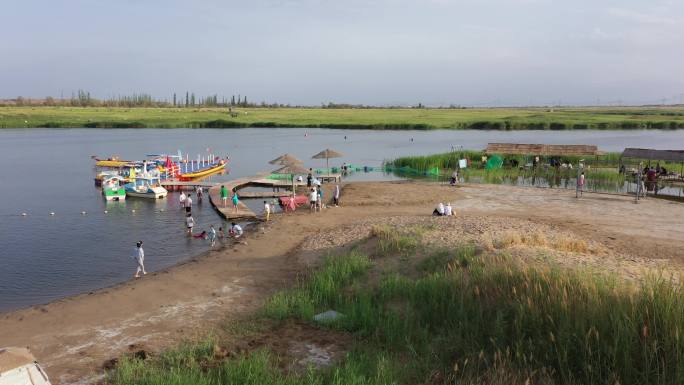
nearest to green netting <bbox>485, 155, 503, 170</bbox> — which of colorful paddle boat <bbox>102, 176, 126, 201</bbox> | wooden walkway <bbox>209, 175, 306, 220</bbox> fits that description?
wooden walkway <bbox>209, 175, 306, 220</bbox>

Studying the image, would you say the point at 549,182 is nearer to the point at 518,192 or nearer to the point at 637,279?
the point at 518,192

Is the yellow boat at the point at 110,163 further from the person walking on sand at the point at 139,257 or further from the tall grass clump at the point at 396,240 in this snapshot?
the tall grass clump at the point at 396,240

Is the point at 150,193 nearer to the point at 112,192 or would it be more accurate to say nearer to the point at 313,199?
the point at 112,192

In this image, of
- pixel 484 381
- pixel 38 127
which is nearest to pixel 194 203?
pixel 484 381

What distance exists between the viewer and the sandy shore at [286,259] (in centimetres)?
1077

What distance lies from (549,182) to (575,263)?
90.2 ft

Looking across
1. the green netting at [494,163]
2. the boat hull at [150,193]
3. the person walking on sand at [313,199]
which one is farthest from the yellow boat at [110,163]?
the green netting at [494,163]

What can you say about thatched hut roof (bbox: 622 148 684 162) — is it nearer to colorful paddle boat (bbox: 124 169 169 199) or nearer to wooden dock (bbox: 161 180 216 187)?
wooden dock (bbox: 161 180 216 187)

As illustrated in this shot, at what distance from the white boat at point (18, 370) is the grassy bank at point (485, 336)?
5.20 ft

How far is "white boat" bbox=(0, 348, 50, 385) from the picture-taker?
5164mm

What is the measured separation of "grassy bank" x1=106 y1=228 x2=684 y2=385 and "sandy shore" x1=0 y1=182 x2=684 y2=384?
1969mm

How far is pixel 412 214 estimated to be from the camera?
23.7 m

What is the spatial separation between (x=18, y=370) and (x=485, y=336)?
18.7ft

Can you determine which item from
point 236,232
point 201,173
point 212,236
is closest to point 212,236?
point 212,236
